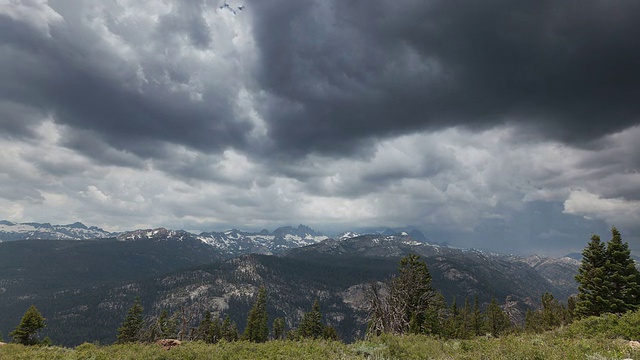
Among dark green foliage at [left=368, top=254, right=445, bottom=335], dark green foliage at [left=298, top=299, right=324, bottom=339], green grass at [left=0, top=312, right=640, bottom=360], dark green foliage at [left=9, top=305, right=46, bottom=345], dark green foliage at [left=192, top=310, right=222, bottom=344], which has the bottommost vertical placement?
dark green foliage at [left=192, top=310, right=222, bottom=344]

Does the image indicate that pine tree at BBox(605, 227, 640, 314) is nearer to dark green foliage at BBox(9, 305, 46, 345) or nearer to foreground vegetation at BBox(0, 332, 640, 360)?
foreground vegetation at BBox(0, 332, 640, 360)

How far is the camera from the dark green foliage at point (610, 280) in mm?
37375

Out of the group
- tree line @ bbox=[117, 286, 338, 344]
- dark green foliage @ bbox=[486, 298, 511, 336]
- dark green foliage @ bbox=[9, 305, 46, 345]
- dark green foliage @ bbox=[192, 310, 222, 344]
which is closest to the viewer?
dark green foliage @ bbox=[9, 305, 46, 345]

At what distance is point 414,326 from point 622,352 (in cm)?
3463

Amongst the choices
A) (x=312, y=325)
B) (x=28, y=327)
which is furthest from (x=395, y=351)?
(x=312, y=325)

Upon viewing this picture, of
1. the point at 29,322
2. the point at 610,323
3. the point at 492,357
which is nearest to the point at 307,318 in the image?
the point at 29,322

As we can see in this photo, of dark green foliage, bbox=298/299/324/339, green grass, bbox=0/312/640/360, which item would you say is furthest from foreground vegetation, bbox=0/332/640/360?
dark green foliage, bbox=298/299/324/339

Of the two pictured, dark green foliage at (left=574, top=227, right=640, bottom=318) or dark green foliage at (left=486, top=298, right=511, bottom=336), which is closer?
dark green foliage at (left=574, top=227, right=640, bottom=318)

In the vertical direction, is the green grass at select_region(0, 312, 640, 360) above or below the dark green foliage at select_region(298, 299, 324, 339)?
above

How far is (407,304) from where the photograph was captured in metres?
42.0

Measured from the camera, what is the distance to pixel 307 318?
87.1 m

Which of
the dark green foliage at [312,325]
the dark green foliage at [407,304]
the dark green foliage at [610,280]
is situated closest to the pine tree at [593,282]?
the dark green foliage at [610,280]

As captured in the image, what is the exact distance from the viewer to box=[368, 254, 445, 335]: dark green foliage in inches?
1427

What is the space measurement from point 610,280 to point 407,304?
24.2 metres
